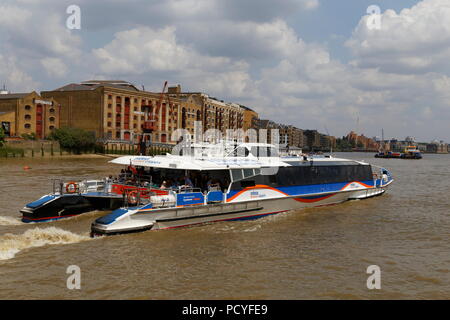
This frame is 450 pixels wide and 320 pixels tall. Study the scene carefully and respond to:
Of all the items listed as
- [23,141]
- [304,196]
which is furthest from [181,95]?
[304,196]

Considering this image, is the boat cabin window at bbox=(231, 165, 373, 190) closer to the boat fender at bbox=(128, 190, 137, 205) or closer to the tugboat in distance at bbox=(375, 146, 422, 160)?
the boat fender at bbox=(128, 190, 137, 205)

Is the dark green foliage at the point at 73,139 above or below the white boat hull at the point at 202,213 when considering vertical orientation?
above

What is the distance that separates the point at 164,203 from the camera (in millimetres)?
14000

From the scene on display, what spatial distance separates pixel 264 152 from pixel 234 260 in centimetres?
860

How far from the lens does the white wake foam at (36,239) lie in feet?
38.2

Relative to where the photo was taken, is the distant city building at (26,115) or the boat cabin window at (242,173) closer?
the boat cabin window at (242,173)

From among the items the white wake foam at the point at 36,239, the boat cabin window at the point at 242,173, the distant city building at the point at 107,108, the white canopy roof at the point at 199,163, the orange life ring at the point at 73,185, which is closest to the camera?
the white wake foam at the point at 36,239

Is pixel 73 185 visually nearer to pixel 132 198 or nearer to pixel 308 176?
pixel 132 198

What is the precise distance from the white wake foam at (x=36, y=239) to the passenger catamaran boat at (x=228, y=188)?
2.69 feet

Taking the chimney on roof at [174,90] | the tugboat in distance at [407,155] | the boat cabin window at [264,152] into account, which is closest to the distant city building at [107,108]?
the chimney on roof at [174,90]

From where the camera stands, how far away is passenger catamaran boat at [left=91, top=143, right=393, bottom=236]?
Answer: 1373 centimetres

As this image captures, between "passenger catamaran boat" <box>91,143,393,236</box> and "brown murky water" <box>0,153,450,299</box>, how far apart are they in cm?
47

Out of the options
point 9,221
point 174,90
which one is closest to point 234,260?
point 9,221

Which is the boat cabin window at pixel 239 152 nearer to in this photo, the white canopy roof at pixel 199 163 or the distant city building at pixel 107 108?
the white canopy roof at pixel 199 163
